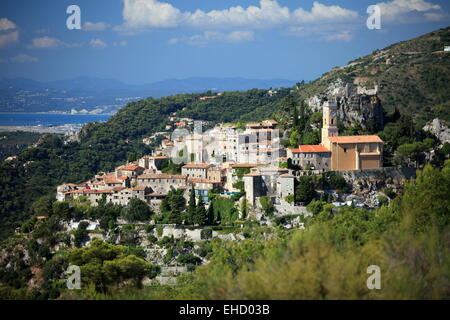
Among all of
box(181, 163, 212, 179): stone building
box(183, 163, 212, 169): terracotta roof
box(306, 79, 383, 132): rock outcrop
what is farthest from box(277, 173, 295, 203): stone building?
box(306, 79, 383, 132): rock outcrop

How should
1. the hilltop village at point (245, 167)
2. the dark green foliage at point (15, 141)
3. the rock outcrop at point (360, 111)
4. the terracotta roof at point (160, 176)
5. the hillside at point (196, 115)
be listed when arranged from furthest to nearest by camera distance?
the dark green foliage at point (15, 141) < the hillside at point (196, 115) < the rock outcrop at point (360, 111) < the terracotta roof at point (160, 176) < the hilltop village at point (245, 167)

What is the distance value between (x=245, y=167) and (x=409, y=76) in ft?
106

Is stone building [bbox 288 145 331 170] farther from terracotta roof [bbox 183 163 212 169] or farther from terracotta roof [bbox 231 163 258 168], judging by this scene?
terracotta roof [bbox 183 163 212 169]

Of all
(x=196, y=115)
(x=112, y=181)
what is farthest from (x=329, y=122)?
(x=196, y=115)

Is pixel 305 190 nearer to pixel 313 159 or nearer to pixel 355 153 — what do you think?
pixel 313 159

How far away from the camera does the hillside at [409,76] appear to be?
55.2 meters

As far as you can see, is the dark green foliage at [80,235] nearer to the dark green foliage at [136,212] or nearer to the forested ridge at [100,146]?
the dark green foliage at [136,212]

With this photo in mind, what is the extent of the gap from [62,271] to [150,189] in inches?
306

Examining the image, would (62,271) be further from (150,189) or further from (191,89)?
(191,89)

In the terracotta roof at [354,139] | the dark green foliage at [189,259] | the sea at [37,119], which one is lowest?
the dark green foliage at [189,259]

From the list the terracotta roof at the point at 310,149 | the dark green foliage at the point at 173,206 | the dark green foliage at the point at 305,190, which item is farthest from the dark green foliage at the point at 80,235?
the terracotta roof at the point at 310,149

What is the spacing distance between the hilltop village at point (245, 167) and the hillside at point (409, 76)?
16790 millimetres

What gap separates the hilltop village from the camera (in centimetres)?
3450

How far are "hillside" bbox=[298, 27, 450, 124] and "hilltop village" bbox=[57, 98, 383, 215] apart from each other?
661 inches
